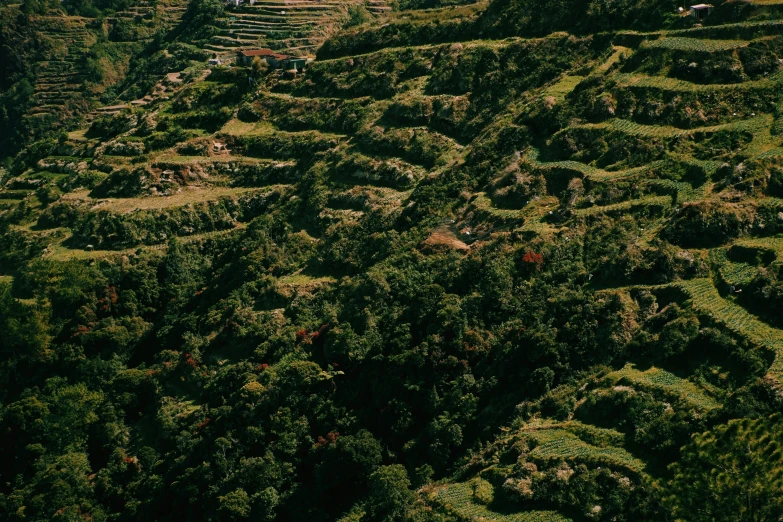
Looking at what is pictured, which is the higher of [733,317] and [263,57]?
[263,57]

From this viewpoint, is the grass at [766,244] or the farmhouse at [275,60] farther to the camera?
the farmhouse at [275,60]

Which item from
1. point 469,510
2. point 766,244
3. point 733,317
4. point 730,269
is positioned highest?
point 766,244

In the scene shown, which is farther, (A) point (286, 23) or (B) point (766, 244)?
(A) point (286, 23)

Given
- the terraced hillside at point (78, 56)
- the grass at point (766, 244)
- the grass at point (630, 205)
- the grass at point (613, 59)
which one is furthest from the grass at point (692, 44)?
the terraced hillside at point (78, 56)

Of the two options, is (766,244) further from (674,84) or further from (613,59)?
(613,59)

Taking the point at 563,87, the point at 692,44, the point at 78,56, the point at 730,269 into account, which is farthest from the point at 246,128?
the point at 78,56

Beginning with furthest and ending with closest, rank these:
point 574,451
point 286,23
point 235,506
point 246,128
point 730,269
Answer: point 286,23 → point 246,128 → point 235,506 → point 730,269 → point 574,451

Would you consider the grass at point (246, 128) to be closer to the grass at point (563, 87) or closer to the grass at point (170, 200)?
the grass at point (170, 200)
